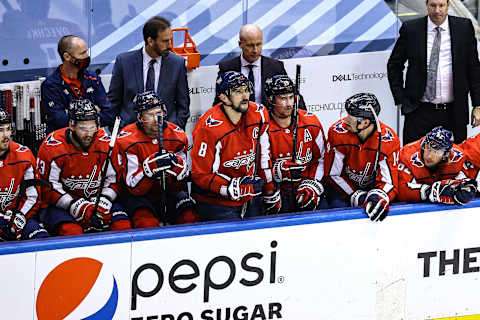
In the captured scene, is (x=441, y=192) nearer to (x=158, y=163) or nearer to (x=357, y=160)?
(x=357, y=160)

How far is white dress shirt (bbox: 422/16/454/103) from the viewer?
6266mm

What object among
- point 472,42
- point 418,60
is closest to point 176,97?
point 418,60

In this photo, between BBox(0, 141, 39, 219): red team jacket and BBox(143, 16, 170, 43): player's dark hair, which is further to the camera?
BBox(143, 16, 170, 43): player's dark hair

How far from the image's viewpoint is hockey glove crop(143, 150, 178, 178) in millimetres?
4562

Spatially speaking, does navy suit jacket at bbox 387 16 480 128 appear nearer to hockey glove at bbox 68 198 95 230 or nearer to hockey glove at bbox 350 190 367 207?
hockey glove at bbox 350 190 367 207

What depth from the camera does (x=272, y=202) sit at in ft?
16.1

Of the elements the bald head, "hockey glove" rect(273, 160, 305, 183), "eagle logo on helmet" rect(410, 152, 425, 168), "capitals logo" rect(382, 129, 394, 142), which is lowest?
"hockey glove" rect(273, 160, 305, 183)

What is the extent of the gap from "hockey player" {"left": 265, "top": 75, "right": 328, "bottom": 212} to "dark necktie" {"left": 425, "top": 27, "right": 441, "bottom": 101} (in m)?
1.36

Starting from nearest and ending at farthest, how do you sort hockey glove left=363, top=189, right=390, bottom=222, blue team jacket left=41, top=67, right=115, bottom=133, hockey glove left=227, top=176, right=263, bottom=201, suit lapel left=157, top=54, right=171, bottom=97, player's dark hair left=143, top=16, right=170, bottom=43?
hockey glove left=363, top=189, right=390, bottom=222, hockey glove left=227, top=176, right=263, bottom=201, blue team jacket left=41, top=67, right=115, bottom=133, player's dark hair left=143, top=16, right=170, bottom=43, suit lapel left=157, top=54, right=171, bottom=97

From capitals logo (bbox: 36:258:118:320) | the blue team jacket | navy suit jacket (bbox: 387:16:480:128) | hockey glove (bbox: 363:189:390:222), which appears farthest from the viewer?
navy suit jacket (bbox: 387:16:480:128)

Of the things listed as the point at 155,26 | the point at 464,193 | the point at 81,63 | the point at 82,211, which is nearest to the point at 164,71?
the point at 155,26

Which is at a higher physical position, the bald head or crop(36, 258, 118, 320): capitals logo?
the bald head

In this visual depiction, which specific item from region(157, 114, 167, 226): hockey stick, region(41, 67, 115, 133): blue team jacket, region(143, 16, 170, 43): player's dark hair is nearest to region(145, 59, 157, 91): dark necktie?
region(143, 16, 170, 43): player's dark hair

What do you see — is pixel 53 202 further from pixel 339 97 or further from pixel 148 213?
pixel 339 97
